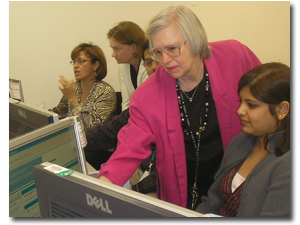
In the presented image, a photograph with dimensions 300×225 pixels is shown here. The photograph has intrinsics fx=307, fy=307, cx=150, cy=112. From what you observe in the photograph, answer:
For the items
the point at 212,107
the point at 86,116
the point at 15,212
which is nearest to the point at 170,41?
the point at 212,107

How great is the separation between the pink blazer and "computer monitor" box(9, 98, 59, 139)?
320 mm

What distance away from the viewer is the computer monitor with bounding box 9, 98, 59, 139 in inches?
45.6

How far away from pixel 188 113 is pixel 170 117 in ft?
0.36

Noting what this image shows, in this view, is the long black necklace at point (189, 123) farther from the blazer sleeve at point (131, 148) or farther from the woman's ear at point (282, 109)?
the woman's ear at point (282, 109)

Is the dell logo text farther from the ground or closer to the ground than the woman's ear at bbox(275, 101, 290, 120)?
closer to the ground

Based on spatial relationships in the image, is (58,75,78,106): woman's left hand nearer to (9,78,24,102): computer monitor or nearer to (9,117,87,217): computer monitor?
(9,78,24,102): computer monitor

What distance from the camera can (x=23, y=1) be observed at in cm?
333

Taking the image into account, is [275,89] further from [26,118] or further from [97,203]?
[26,118]

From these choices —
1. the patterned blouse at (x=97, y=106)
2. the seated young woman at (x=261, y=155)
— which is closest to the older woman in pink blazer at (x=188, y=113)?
the seated young woman at (x=261, y=155)

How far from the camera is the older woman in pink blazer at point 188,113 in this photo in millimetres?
1307

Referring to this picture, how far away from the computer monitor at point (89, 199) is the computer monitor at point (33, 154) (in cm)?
19

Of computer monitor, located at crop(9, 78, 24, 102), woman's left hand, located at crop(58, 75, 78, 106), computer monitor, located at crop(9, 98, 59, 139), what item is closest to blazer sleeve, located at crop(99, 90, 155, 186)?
computer monitor, located at crop(9, 98, 59, 139)

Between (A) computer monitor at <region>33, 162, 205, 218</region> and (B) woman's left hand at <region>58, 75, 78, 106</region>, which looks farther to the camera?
(B) woman's left hand at <region>58, 75, 78, 106</region>

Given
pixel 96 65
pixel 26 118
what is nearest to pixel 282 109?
pixel 26 118
